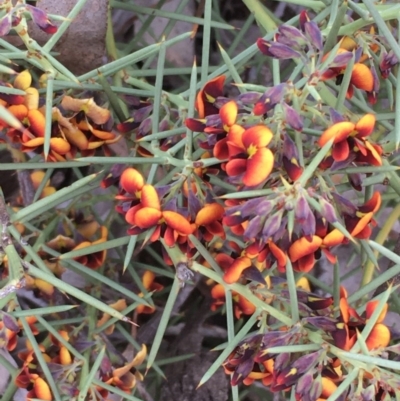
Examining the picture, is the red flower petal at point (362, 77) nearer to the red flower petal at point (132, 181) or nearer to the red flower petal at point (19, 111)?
the red flower petal at point (132, 181)

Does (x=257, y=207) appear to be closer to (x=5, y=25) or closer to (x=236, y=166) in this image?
(x=236, y=166)

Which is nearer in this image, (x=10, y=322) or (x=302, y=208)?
(x=302, y=208)

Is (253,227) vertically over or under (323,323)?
over

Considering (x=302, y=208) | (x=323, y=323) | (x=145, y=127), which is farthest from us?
Answer: (x=145, y=127)

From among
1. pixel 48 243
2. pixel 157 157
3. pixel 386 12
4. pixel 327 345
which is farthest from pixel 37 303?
pixel 386 12

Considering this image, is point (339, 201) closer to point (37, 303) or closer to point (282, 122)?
point (282, 122)

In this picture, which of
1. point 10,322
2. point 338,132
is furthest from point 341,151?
point 10,322

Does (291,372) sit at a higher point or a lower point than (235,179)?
lower
